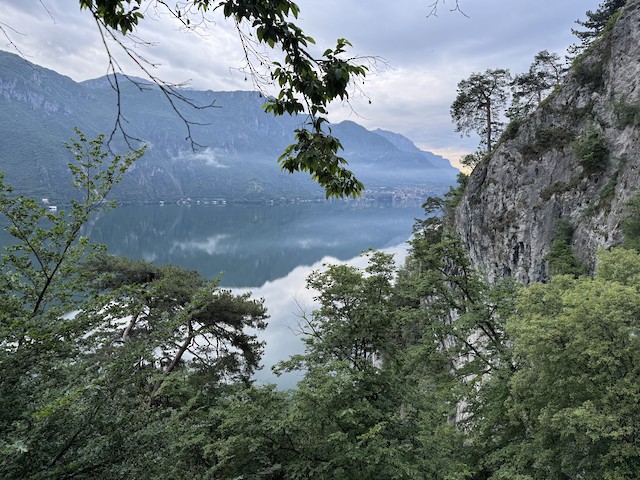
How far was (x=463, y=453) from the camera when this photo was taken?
11.9 m

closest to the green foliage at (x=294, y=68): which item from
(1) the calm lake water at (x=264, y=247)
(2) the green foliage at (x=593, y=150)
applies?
(2) the green foliage at (x=593, y=150)

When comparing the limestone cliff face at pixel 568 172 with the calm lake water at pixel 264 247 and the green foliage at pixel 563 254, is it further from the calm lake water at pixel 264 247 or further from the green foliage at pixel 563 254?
the calm lake water at pixel 264 247

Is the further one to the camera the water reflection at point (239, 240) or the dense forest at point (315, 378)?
the water reflection at point (239, 240)

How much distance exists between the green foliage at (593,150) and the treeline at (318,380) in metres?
7.38

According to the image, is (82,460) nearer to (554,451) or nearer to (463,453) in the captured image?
(554,451)

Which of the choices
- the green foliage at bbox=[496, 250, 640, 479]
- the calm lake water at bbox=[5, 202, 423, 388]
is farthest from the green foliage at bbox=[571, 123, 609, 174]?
the calm lake water at bbox=[5, 202, 423, 388]

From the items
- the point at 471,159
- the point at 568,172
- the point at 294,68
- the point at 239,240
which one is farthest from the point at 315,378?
the point at 239,240

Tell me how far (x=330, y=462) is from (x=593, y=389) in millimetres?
6239

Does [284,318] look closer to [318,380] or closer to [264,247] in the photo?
[318,380]

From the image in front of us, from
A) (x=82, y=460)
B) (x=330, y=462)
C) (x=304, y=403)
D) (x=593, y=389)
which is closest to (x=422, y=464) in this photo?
(x=330, y=462)

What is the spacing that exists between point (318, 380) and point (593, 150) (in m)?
21.1

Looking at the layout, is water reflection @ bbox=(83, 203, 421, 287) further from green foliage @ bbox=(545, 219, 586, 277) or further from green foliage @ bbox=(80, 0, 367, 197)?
green foliage @ bbox=(80, 0, 367, 197)

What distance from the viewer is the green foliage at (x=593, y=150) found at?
66.4 feet

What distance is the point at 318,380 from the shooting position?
29.4 ft
